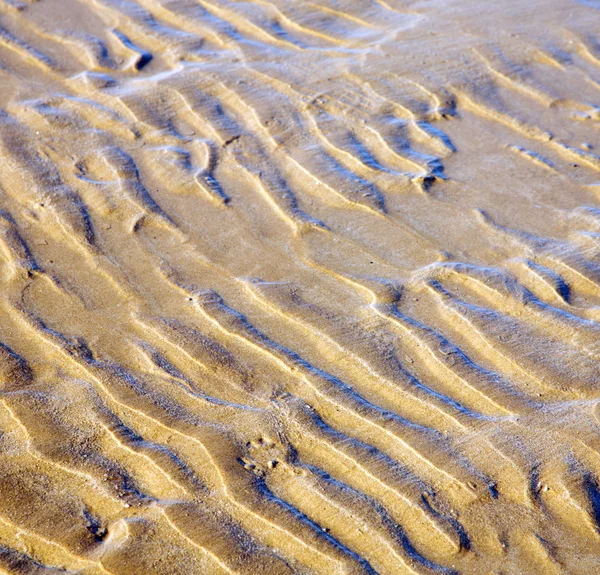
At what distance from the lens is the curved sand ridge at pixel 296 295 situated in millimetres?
1933

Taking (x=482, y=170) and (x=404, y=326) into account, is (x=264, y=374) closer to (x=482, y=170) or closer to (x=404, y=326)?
→ (x=404, y=326)

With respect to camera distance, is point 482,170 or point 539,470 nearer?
point 539,470

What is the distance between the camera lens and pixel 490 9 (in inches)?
192

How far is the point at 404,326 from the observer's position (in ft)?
8.48

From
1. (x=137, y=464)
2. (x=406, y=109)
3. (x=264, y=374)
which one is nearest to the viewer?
(x=137, y=464)

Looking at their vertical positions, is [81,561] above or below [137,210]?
below

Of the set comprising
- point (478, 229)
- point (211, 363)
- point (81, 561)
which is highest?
point (478, 229)

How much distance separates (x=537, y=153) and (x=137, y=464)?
261 cm

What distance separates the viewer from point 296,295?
9.00 feet

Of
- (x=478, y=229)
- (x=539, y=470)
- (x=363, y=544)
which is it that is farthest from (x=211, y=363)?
(x=478, y=229)

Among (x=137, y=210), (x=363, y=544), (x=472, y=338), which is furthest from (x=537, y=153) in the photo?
(x=363, y=544)

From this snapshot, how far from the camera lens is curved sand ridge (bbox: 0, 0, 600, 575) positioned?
1933mm

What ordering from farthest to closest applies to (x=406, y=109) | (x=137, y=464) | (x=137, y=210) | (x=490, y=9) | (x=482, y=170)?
(x=490, y=9) < (x=406, y=109) < (x=482, y=170) < (x=137, y=210) < (x=137, y=464)

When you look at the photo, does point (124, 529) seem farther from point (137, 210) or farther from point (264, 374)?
point (137, 210)
